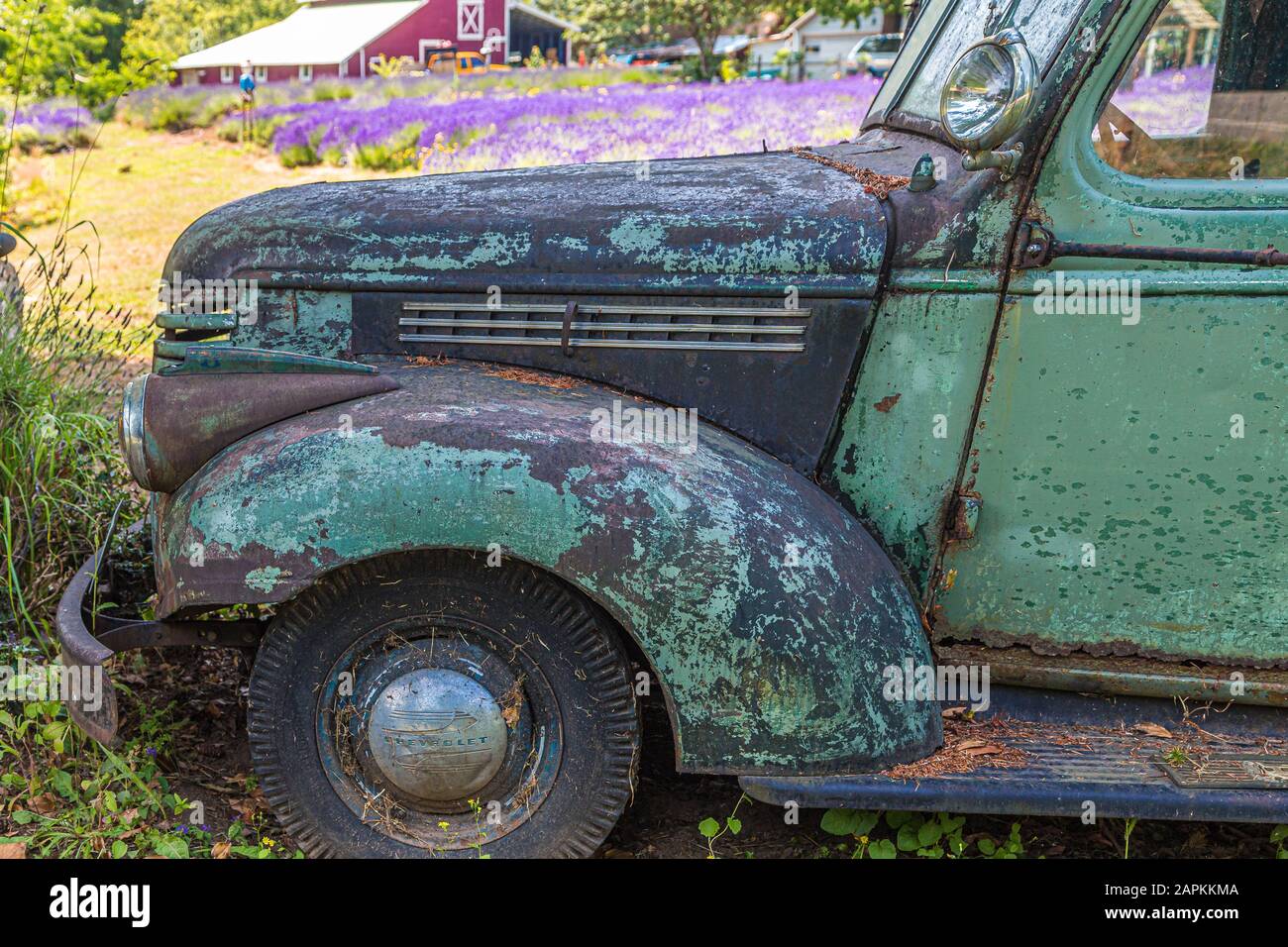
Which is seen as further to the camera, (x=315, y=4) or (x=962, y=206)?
(x=315, y=4)

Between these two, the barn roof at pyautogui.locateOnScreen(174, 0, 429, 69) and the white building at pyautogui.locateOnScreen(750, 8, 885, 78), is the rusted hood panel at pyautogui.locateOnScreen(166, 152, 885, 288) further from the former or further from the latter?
the white building at pyautogui.locateOnScreen(750, 8, 885, 78)

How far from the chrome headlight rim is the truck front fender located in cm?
25

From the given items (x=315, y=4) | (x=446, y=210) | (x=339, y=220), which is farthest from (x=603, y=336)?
(x=315, y=4)

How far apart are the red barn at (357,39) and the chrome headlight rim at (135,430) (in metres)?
23.8

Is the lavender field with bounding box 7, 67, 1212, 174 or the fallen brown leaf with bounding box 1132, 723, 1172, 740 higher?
the lavender field with bounding box 7, 67, 1212, 174

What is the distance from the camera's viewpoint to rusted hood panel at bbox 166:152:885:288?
103 inches

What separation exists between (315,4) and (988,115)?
35.7 metres

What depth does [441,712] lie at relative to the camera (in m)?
2.46

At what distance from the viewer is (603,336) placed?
8.85ft

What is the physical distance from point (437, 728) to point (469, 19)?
1282 inches

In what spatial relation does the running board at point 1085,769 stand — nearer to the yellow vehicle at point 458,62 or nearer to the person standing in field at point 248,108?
the person standing in field at point 248,108

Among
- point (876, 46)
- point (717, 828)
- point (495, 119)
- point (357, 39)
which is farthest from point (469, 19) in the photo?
point (717, 828)

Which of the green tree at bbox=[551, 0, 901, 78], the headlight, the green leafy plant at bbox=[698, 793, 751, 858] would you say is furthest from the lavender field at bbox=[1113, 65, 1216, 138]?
the green tree at bbox=[551, 0, 901, 78]
